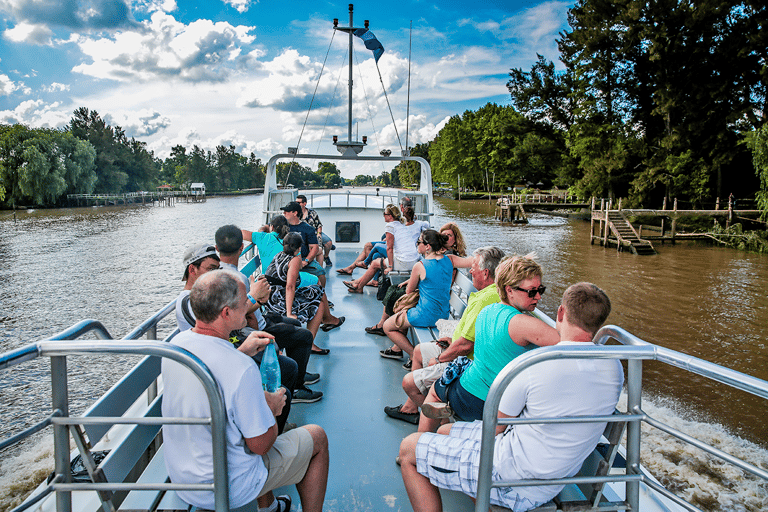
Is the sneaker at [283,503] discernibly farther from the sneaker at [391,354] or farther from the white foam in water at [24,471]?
the white foam in water at [24,471]

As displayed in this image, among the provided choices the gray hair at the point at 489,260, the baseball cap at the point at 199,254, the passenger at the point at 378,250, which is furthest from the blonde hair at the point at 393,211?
the baseball cap at the point at 199,254

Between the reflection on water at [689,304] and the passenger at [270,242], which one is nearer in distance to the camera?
the passenger at [270,242]


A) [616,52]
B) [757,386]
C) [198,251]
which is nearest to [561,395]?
[757,386]

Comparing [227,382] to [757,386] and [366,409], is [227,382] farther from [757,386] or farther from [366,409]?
[366,409]

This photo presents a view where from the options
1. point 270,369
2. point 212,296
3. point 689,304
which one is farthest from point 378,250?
point 689,304

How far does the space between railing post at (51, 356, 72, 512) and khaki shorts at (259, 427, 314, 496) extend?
0.70m

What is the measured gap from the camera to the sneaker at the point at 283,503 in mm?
2436

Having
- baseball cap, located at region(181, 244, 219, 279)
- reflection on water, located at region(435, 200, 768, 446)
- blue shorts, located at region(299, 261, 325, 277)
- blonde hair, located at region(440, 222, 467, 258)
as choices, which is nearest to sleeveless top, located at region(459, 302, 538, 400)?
baseball cap, located at region(181, 244, 219, 279)

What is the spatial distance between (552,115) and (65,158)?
2116 inches

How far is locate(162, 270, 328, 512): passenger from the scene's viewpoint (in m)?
1.70

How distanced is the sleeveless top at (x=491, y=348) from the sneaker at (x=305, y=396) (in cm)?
174

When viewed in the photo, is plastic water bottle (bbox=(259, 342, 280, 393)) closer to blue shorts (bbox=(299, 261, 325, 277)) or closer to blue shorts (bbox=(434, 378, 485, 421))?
blue shorts (bbox=(434, 378, 485, 421))

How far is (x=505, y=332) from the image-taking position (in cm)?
222

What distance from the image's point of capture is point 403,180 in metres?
108
